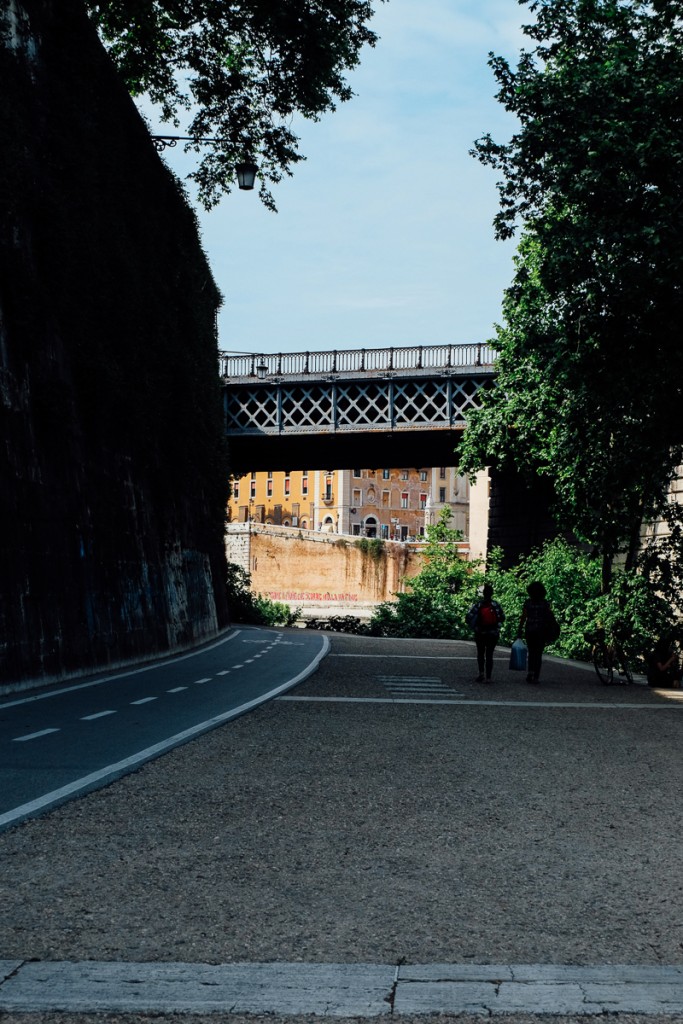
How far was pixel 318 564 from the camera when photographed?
10100cm

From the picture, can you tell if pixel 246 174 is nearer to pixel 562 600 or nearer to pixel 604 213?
pixel 604 213

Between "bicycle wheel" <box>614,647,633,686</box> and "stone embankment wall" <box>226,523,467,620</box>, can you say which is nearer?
"bicycle wheel" <box>614,647,633,686</box>

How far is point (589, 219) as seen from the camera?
19.0 meters

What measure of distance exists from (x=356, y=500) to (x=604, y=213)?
381 ft

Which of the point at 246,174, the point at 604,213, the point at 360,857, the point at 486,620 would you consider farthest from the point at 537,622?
the point at 360,857

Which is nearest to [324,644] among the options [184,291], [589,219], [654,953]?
[184,291]

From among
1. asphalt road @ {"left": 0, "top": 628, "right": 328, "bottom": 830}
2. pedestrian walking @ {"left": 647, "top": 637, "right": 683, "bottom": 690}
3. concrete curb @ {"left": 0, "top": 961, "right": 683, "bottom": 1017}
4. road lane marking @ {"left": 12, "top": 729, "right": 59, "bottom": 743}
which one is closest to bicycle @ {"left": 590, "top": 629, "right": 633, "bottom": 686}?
pedestrian walking @ {"left": 647, "top": 637, "right": 683, "bottom": 690}

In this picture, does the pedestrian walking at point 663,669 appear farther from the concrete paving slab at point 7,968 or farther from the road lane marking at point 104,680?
the concrete paving slab at point 7,968

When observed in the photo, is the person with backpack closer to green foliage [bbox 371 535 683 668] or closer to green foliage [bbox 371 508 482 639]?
green foliage [bbox 371 535 683 668]

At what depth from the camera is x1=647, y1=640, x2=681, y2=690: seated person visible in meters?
23.2

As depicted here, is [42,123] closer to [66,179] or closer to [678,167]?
[66,179]

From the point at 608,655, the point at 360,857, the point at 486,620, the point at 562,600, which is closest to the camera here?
the point at 360,857

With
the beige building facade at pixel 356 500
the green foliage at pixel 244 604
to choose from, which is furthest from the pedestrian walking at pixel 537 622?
the beige building facade at pixel 356 500

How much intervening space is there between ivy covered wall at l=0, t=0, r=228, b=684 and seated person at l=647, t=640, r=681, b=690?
31.9 feet
